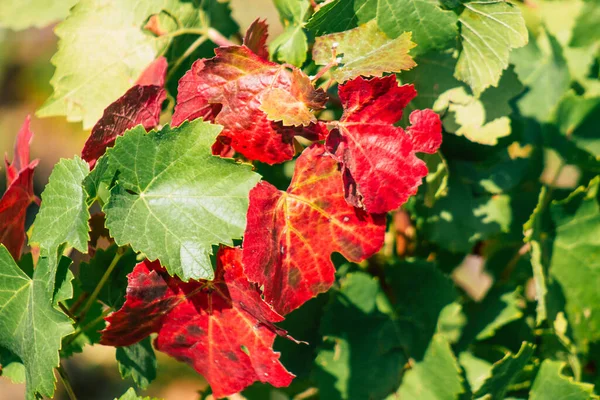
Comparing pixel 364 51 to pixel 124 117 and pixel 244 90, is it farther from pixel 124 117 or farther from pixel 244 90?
pixel 124 117

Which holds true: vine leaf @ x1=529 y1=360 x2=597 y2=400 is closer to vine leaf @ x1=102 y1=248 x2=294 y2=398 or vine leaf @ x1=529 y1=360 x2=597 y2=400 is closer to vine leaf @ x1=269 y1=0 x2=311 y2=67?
vine leaf @ x1=102 y1=248 x2=294 y2=398

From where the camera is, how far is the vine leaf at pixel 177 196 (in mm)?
702

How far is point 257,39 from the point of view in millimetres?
809

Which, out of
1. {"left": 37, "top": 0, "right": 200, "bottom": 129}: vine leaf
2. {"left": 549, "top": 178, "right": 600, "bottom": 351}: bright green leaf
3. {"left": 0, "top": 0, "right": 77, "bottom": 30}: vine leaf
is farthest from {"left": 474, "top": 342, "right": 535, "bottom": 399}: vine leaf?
{"left": 0, "top": 0, "right": 77, "bottom": 30}: vine leaf

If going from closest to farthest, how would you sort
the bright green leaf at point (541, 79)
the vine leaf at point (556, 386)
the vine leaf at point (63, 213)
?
the vine leaf at point (63, 213) < the vine leaf at point (556, 386) < the bright green leaf at point (541, 79)

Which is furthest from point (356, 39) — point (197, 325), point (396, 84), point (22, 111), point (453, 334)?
point (22, 111)

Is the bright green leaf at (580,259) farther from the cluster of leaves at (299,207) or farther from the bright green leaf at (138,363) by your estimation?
the bright green leaf at (138,363)

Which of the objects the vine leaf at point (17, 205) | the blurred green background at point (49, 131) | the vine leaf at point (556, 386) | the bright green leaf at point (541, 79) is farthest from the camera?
the blurred green background at point (49, 131)

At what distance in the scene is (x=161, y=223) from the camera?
721mm

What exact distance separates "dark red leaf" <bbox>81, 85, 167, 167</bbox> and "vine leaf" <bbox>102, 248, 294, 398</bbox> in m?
0.15

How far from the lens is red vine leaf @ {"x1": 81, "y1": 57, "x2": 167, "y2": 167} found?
2.52ft

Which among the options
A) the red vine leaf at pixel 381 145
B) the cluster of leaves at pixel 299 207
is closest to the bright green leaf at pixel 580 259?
the cluster of leaves at pixel 299 207

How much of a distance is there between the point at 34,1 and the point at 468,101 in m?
0.75

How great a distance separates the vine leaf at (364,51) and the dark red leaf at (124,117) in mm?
209
